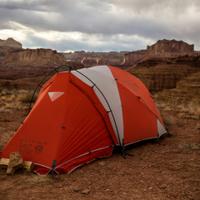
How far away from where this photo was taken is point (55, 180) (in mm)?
6824

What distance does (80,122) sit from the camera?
7.98 meters

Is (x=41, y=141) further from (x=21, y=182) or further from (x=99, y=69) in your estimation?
(x=99, y=69)

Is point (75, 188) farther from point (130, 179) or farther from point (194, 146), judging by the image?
point (194, 146)

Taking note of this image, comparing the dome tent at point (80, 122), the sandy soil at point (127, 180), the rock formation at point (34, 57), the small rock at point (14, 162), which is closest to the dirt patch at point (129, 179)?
the sandy soil at point (127, 180)

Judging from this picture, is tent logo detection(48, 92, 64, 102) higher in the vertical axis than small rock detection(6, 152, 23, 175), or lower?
higher

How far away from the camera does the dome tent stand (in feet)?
24.6

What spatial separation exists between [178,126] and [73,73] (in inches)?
183

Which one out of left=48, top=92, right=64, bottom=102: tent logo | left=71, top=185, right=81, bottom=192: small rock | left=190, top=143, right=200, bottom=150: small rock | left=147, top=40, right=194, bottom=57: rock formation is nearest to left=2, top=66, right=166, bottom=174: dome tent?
left=48, top=92, right=64, bottom=102: tent logo

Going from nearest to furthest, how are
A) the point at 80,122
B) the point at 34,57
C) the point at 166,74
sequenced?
the point at 80,122, the point at 166,74, the point at 34,57

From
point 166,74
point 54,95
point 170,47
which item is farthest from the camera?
point 170,47

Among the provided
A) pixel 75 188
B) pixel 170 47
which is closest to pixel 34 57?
pixel 170 47

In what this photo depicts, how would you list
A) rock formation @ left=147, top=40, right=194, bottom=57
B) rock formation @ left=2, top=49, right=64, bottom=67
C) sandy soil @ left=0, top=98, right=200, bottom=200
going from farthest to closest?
1. rock formation @ left=2, top=49, right=64, bottom=67
2. rock formation @ left=147, top=40, right=194, bottom=57
3. sandy soil @ left=0, top=98, right=200, bottom=200

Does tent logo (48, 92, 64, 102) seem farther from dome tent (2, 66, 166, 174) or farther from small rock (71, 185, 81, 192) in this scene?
small rock (71, 185, 81, 192)

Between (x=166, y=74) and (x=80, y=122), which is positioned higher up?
(x=166, y=74)
